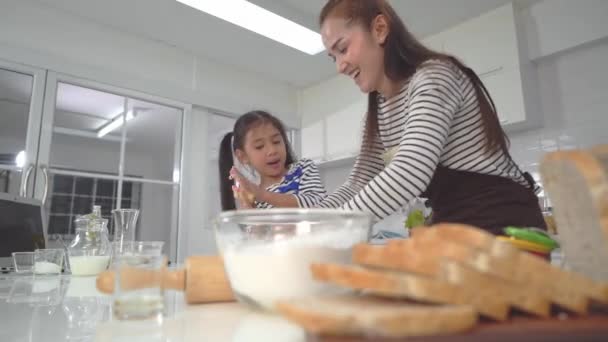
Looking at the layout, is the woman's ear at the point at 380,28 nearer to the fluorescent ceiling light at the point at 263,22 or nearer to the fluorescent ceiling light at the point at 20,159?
the fluorescent ceiling light at the point at 263,22

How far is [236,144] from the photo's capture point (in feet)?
5.35

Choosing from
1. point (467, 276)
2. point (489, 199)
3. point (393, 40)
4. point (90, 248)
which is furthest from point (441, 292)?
point (90, 248)

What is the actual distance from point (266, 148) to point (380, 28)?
29.4 inches

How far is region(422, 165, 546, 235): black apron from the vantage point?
0.82 m

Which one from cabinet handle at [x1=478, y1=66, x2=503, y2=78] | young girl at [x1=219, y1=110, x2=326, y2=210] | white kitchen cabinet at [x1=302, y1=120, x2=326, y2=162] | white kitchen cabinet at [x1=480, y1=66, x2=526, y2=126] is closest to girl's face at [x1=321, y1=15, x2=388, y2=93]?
young girl at [x1=219, y1=110, x2=326, y2=210]

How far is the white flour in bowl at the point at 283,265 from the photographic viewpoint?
35 centimetres

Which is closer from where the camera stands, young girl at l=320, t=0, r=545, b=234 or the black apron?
young girl at l=320, t=0, r=545, b=234

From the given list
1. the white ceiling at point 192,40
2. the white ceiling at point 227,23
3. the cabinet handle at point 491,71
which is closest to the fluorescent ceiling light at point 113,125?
the white ceiling at point 192,40

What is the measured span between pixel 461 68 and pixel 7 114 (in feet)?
8.55

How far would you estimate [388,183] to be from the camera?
635 millimetres

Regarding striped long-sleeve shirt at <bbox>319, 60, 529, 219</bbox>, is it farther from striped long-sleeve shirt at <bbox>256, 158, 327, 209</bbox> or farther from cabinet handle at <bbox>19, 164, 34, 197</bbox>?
cabinet handle at <bbox>19, 164, 34, 197</bbox>

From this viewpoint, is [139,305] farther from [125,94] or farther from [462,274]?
[125,94]

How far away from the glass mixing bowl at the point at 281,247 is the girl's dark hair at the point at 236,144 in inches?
45.1

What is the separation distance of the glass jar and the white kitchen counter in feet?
1.67
